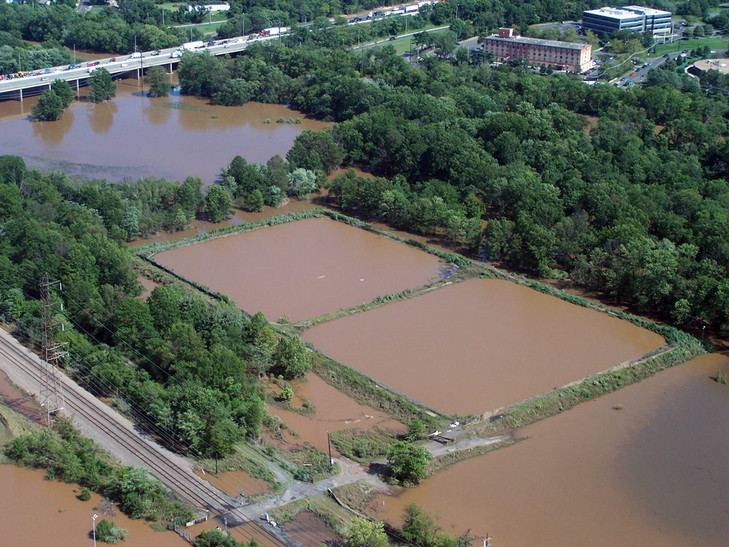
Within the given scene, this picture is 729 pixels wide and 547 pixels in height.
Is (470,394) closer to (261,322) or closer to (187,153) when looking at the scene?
(261,322)

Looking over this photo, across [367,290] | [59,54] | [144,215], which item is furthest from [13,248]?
[59,54]

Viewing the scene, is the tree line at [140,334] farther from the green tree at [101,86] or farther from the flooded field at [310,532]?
the green tree at [101,86]

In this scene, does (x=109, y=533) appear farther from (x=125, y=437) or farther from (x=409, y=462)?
(x=409, y=462)

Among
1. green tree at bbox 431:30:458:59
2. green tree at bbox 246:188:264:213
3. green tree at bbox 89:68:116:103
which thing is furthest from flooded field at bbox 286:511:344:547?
green tree at bbox 431:30:458:59

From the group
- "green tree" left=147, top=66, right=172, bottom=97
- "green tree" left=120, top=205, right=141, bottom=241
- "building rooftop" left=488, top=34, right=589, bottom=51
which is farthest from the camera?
"building rooftop" left=488, top=34, right=589, bottom=51

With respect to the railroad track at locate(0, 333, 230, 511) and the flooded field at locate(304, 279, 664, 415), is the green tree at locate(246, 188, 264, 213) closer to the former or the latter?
the flooded field at locate(304, 279, 664, 415)

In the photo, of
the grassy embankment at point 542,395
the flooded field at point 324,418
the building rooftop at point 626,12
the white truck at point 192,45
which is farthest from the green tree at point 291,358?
the building rooftop at point 626,12

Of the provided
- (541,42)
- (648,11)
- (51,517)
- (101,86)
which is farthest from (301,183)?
(648,11)
